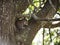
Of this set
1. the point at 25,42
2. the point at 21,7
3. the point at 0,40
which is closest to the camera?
the point at 0,40

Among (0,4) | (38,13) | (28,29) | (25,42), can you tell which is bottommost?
(25,42)

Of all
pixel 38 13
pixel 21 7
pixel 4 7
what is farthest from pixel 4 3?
pixel 38 13

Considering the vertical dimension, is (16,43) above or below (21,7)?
below

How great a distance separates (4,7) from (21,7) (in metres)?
0.22

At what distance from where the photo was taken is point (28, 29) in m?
2.40

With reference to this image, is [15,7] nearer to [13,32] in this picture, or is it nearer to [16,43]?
[13,32]

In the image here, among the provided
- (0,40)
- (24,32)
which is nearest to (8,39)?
(0,40)

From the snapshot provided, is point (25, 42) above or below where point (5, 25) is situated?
below

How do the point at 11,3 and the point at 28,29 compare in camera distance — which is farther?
the point at 28,29

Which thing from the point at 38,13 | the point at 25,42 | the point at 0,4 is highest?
the point at 0,4

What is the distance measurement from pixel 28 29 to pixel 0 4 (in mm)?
498

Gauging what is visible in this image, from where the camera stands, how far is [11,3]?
211 centimetres

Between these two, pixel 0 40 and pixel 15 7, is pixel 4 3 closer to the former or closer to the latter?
pixel 15 7

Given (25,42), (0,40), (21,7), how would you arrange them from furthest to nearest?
(25,42), (21,7), (0,40)
